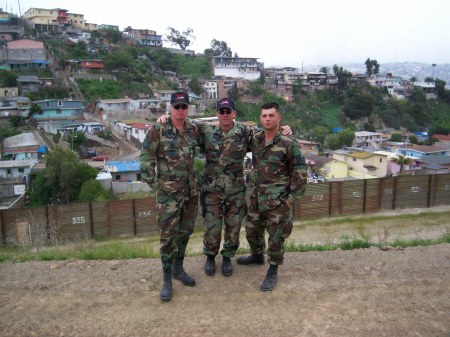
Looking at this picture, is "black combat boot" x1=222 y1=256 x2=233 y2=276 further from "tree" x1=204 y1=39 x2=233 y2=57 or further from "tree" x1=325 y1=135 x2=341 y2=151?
"tree" x1=204 y1=39 x2=233 y2=57

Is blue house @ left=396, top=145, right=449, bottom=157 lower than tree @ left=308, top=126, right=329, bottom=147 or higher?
lower

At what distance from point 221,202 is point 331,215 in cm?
997

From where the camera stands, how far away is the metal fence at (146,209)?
1084cm

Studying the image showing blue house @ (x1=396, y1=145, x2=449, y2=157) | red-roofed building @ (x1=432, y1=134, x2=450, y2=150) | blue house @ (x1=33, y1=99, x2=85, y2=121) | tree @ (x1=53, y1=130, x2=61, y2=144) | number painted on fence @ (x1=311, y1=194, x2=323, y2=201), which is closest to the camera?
number painted on fence @ (x1=311, y1=194, x2=323, y2=201)

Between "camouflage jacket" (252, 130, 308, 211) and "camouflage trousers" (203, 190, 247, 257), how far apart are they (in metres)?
0.22

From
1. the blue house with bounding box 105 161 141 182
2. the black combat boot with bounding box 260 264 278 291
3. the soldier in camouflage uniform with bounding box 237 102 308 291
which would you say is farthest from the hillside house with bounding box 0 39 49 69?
the black combat boot with bounding box 260 264 278 291

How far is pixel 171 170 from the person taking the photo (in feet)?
11.9

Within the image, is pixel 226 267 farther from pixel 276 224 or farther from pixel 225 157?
pixel 225 157

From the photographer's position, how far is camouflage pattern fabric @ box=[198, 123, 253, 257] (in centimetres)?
379

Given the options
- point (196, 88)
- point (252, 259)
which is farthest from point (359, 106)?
point (252, 259)

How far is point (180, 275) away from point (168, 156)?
1135 mm

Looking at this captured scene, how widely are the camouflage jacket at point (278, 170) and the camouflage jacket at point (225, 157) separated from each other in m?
0.15

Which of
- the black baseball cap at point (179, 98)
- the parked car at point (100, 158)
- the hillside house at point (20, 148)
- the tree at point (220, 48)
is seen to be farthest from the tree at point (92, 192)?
the tree at point (220, 48)

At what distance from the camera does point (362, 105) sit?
174ft
